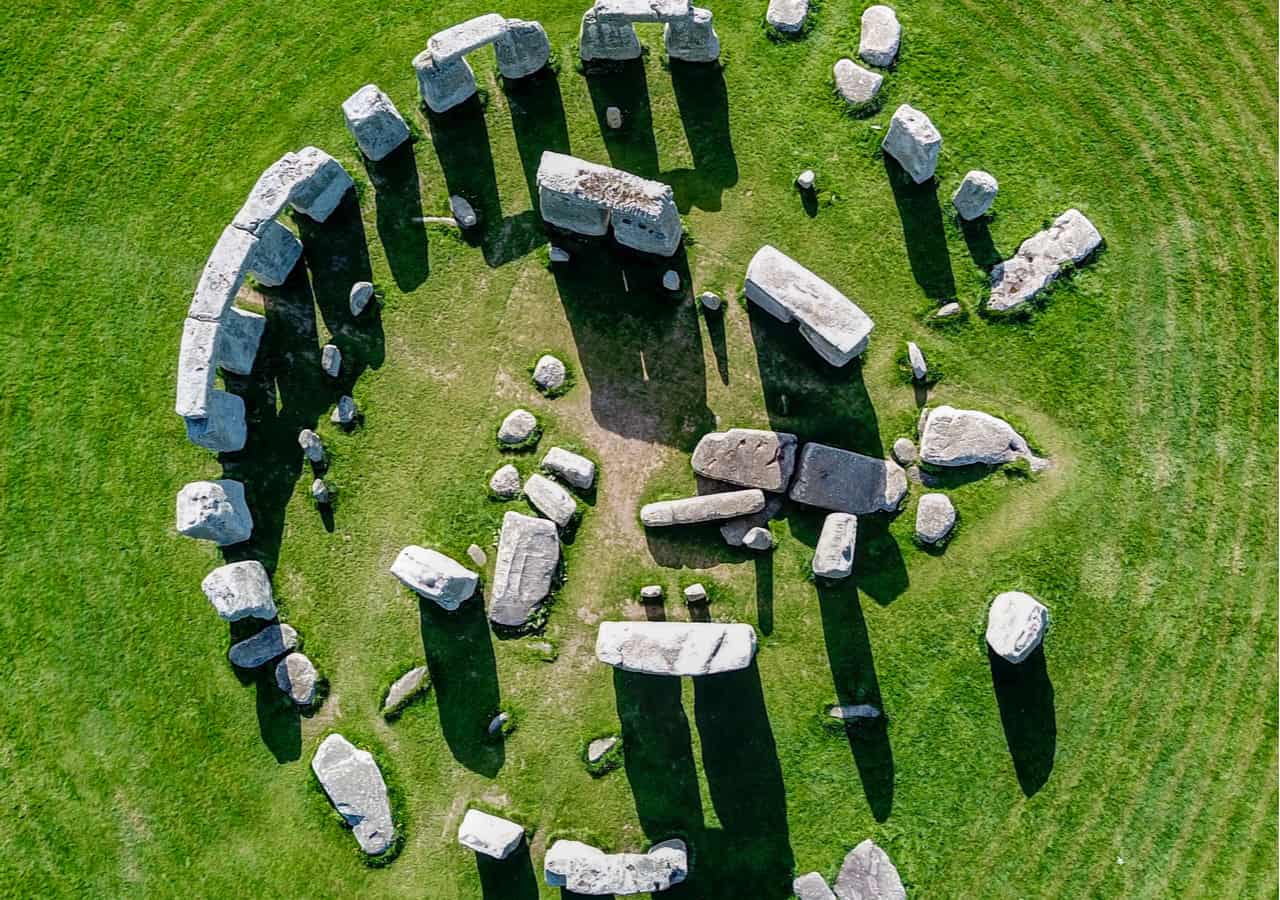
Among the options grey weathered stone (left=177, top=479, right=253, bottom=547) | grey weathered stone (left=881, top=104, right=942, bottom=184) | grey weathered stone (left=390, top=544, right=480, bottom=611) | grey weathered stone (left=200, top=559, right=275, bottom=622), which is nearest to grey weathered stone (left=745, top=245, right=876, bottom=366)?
grey weathered stone (left=881, top=104, right=942, bottom=184)

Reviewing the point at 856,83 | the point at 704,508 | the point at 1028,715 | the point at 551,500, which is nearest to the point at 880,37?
the point at 856,83

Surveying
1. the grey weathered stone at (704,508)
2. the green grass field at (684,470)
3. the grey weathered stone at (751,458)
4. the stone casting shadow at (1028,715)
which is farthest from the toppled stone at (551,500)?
the stone casting shadow at (1028,715)

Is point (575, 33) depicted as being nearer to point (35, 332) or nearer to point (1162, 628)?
point (35, 332)

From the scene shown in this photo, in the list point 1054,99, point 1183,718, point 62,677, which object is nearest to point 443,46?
point 1054,99

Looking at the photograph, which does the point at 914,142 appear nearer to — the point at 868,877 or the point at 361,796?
the point at 868,877

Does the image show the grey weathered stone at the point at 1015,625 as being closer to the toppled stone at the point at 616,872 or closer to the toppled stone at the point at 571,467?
the toppled stone at the point at 616,872
